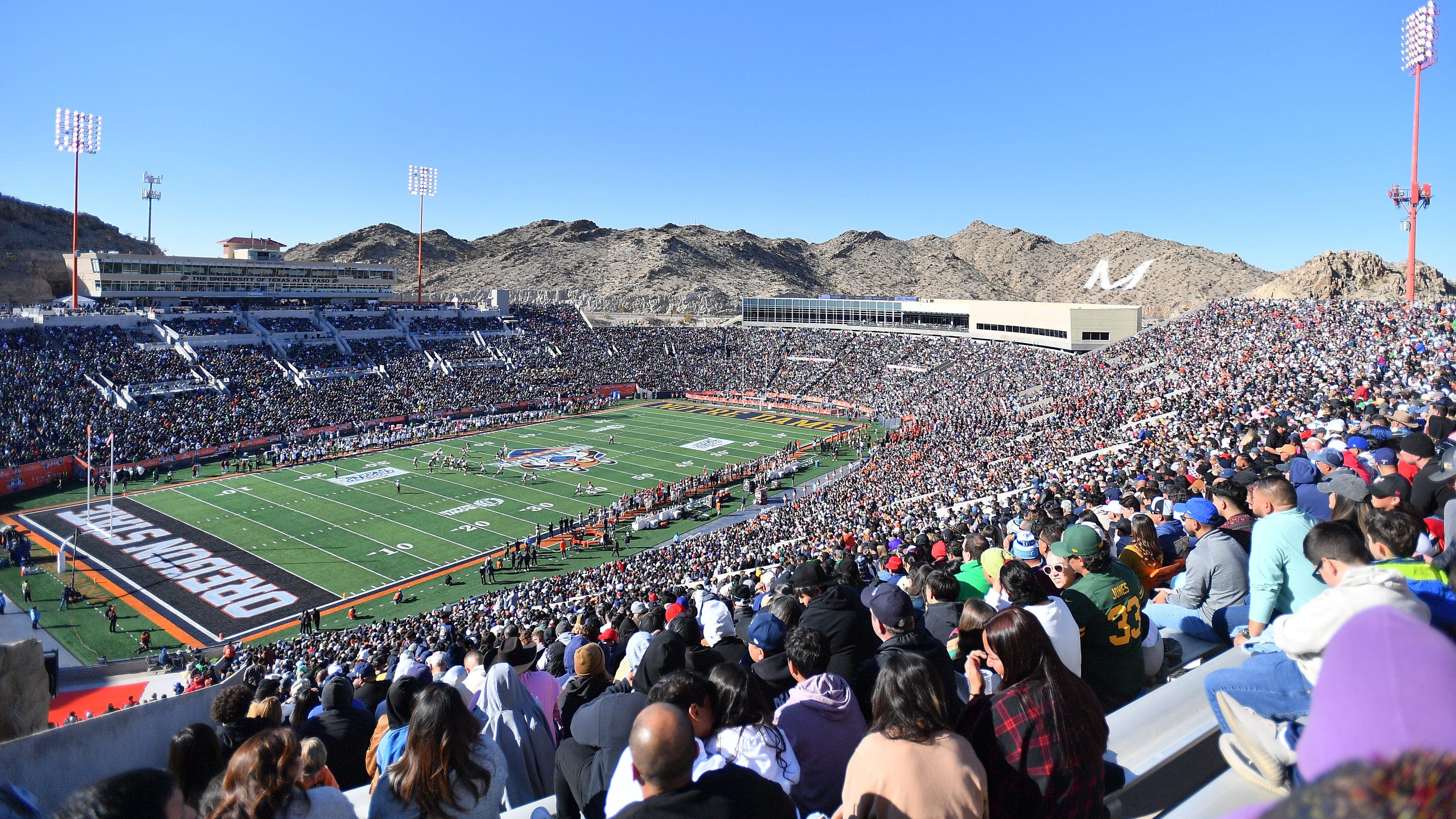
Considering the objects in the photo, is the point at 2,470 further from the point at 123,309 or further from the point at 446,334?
the point at 446,334

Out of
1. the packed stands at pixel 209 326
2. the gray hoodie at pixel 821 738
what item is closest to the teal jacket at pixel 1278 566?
the gray hoodie at pixel 821 738

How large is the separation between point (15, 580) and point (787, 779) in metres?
28.6

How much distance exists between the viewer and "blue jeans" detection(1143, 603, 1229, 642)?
5.78 metres

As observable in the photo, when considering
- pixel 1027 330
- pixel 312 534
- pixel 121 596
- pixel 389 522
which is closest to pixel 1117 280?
pixel 1027 330

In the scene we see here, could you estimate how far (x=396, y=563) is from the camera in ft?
82.9

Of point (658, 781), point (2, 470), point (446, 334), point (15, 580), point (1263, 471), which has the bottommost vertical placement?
point (15, 580)

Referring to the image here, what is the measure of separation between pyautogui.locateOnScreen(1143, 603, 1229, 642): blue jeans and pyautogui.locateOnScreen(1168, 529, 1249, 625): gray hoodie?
42 millimetres

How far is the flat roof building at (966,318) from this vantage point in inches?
2077

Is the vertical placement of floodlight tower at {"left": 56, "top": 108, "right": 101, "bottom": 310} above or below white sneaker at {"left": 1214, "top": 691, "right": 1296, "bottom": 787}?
above

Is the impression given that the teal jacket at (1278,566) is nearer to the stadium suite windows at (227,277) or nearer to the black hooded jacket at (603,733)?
the black hooded jacket at (603,733)

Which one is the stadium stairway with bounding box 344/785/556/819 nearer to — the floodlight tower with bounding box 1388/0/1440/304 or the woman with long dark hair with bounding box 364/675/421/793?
the woman with long dark hair with bounding box 364/675/421/793

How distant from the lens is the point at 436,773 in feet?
11.3

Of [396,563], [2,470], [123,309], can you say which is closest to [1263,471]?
[396,563]

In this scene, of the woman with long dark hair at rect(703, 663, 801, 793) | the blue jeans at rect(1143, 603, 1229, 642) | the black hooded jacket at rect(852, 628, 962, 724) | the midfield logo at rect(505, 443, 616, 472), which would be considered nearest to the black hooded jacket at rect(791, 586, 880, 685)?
the black hooded jacket at rect(852, 628, 962, 724)
